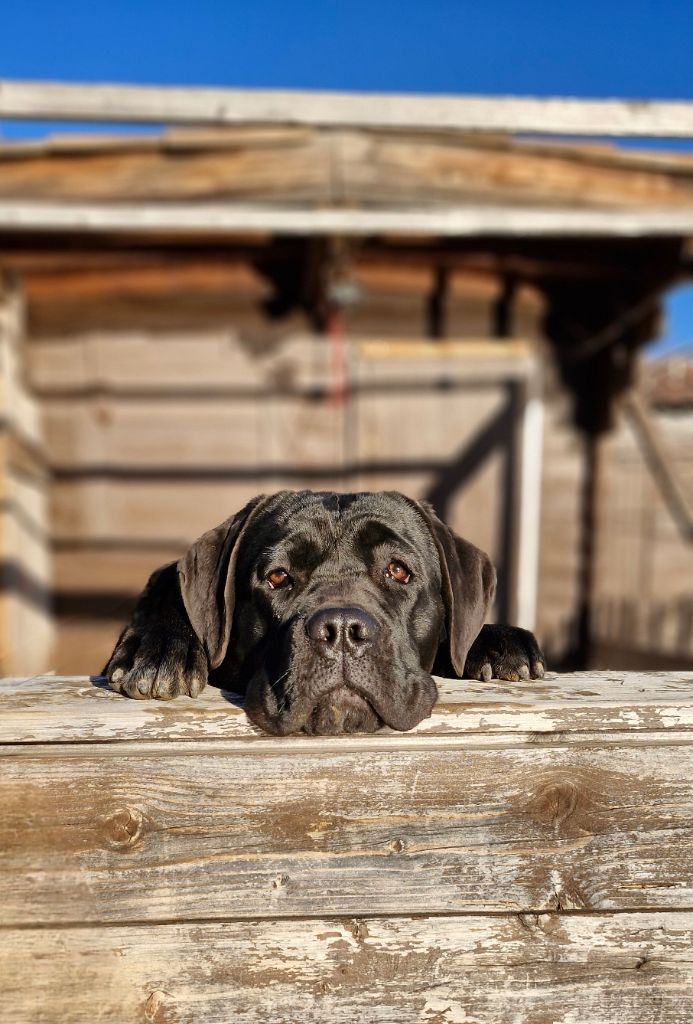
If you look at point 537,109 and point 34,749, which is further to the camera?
point 537,109

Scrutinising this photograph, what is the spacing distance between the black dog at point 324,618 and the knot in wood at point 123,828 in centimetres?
32

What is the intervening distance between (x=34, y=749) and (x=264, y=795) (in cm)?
47

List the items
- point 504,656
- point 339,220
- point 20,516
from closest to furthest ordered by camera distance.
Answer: point 504,656
point 339,220
point 20,516

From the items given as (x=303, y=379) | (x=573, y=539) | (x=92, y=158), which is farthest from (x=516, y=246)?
(x=92, y=158)

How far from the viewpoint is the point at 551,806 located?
1.64m

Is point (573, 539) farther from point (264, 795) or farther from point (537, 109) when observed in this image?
point (264, 795)

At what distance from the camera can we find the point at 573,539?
27.0 ft

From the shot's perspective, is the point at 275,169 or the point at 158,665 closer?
the point at 158,665

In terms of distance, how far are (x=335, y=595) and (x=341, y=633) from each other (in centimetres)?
25

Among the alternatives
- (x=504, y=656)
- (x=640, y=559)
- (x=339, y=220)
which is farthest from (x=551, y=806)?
(x=640, y=559)

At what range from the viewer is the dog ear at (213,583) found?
2.25m

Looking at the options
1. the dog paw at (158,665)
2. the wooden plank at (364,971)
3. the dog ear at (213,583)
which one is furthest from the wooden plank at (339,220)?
the wooden plank at (364,971)

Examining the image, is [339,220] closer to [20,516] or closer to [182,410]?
[182,410]

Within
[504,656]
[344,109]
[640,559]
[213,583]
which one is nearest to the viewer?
[504,656]
